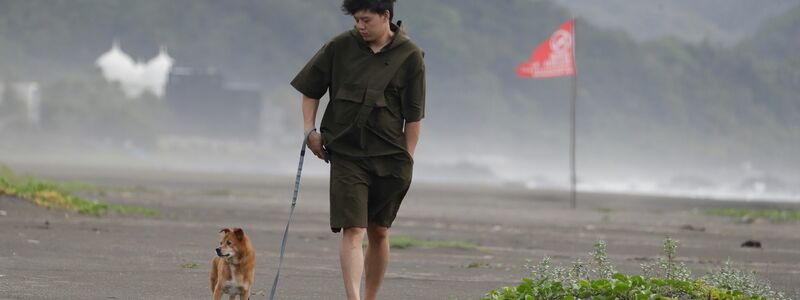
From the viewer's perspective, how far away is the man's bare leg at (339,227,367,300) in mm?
7973

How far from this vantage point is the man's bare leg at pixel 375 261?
8.32 m

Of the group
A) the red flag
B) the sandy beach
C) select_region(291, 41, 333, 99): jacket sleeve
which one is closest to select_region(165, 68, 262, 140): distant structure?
the red flag

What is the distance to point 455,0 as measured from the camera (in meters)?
177

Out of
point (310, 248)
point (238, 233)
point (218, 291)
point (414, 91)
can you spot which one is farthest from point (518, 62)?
point (238, 233)

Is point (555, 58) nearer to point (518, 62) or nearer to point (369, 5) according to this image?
point (369, 5)

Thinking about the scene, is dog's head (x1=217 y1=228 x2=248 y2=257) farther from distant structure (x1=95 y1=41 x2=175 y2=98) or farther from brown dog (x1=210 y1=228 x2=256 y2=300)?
distant structure (x1=95 y1=41 x2=175 y2=98)

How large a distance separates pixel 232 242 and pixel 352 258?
672mm

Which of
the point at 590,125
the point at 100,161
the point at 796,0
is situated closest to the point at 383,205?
the point at 100,161

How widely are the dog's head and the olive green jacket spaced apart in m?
0.68

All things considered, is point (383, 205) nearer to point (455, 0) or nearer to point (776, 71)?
point (776, 71)

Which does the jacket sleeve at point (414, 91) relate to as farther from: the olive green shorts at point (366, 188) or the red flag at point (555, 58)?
the red flag at point (555, 58)

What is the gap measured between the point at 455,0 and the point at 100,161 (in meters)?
93.0

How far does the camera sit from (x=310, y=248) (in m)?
15.1

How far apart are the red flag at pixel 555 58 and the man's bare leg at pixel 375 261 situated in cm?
2444
